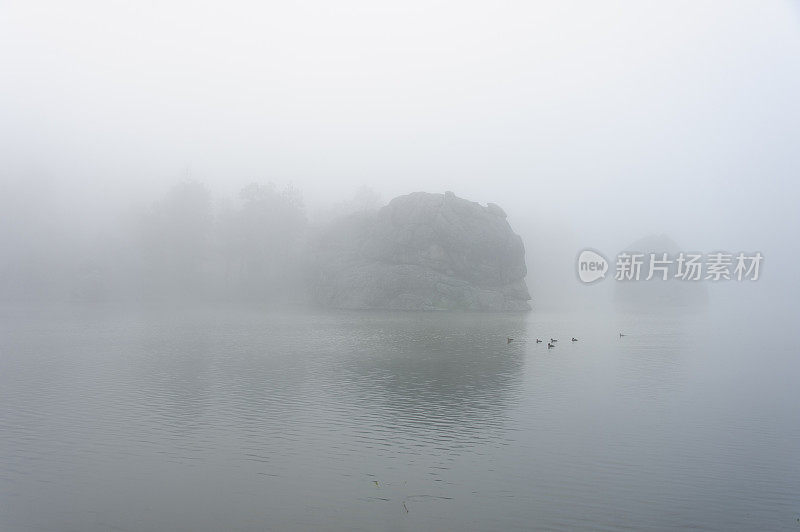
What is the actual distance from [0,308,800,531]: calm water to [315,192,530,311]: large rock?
74366mm

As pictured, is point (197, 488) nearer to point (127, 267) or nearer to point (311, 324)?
point (311, 324)

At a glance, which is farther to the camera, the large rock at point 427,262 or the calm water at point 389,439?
Answer: the large rock at point 427,262

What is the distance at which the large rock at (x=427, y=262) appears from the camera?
453 ft

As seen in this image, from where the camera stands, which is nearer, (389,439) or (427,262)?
(389,439)

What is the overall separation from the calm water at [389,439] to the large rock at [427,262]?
7437 cm

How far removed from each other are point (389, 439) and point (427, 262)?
112 m

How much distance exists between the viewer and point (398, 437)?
3081 centimetres

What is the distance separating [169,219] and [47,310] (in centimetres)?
4709

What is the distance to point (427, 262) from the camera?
464 feet

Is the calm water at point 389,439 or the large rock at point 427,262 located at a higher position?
the large rock at point 427,262

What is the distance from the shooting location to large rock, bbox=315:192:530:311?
13800 centimetres

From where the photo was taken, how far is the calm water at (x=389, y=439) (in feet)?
71.0

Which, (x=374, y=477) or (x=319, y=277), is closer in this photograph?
(x=374, y=477)

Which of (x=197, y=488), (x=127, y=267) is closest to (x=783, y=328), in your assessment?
(x=197, y=488)
